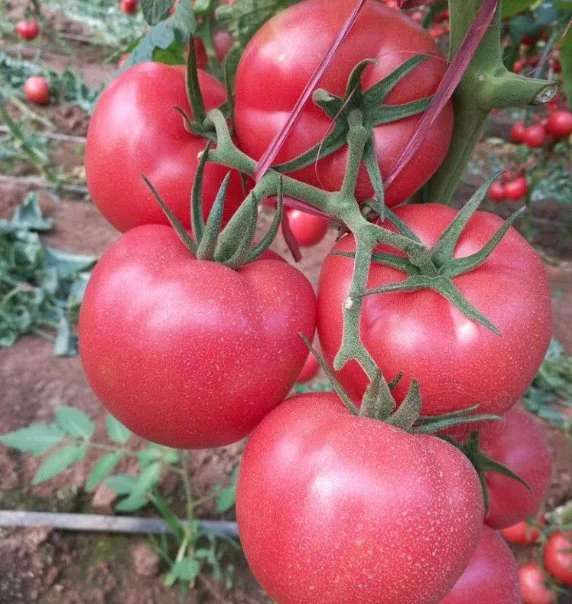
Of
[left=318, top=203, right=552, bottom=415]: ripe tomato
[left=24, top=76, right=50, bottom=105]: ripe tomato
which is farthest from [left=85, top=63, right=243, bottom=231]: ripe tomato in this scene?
[left=24, top=76, right=50, bottom=105]: ripe tomato

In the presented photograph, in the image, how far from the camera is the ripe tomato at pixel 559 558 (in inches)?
59.6

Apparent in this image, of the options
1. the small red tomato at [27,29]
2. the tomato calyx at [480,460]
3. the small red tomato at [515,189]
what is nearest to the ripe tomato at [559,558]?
the tomato calyx at [480,460]

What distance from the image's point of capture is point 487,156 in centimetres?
497

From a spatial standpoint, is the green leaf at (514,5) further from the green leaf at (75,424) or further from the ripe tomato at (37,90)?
the ripe tomato at (37,90)

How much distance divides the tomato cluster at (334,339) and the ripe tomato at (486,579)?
164 mm

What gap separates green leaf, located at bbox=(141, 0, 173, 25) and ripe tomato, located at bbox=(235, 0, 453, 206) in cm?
18

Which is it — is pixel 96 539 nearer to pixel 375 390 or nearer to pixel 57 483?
pixel 57 483

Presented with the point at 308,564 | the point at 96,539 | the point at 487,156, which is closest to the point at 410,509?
the point at 308,564

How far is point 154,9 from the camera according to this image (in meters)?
0.64

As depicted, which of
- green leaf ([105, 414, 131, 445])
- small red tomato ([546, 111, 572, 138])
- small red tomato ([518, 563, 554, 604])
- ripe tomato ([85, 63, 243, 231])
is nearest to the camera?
ripe tomato ([85, 63, 243, 231])

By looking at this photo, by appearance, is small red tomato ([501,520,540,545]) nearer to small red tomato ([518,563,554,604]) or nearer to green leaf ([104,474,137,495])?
small red tomato ([518,563,554,604])

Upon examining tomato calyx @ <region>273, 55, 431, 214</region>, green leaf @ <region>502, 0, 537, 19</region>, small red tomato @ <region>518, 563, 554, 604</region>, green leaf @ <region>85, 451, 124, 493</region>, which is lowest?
small red tomato @ <region>518, 563, 554, 604</region>

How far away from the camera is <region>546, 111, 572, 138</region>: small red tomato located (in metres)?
2.92

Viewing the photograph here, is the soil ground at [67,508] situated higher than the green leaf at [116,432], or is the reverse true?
the green leaf at [116,432]
